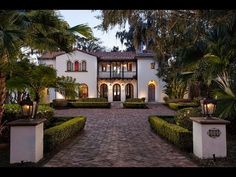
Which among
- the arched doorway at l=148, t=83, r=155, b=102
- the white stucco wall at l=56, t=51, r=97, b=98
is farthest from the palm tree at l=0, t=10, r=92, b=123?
the arched doorway at l=148, t=83, r=155, b=102

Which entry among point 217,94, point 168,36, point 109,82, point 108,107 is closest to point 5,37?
point 217,94

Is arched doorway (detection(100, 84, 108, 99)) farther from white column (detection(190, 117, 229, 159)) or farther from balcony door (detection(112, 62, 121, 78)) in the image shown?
white column (detection(190, 117, 229, 159))

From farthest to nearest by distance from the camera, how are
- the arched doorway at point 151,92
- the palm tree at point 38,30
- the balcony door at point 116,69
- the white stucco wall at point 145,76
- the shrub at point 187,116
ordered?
the balcony door at point 116,69 → the arched doorway at point 151,92 → the white stucco wall at point 145,76 → the shrub at point 187,116 → the palm tree at point 38,30

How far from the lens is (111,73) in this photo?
3803cm

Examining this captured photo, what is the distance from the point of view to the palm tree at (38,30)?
7771mm

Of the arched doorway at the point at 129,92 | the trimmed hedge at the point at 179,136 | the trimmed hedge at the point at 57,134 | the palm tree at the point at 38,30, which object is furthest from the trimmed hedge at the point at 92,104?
the palm tree at the point at 38,30

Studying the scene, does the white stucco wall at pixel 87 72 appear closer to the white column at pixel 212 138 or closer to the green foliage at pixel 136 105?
the green foliage at pixel 136 105

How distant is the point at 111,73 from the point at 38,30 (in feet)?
95.0

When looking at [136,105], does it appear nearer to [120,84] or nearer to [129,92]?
[129,92]

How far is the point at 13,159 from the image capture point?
24.0ft

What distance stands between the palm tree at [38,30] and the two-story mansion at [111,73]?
25.7 meters

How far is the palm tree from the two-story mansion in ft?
84.3

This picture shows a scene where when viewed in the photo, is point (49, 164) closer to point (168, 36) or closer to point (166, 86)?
point (168, 36)
